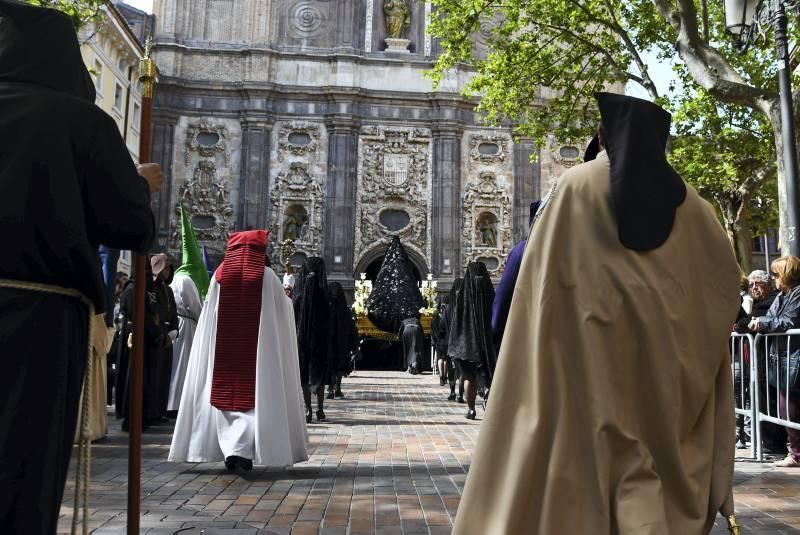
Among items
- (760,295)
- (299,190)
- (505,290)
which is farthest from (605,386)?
(299,190)

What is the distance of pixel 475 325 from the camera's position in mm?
11391

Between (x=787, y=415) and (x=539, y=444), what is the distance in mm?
4669

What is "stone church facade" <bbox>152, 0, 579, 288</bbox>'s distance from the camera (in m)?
34.0

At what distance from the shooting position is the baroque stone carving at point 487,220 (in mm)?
34781

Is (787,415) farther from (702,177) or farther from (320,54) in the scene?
(320,54)

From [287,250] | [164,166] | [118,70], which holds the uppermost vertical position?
[118,70]

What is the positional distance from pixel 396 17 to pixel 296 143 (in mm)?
7195

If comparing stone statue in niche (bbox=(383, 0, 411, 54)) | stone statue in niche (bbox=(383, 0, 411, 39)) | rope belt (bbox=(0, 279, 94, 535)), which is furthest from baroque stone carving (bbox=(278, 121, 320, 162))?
rope belt (bbox=(0, 279, 94, 535))

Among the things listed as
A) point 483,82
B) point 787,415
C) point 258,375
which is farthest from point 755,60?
point 258,375

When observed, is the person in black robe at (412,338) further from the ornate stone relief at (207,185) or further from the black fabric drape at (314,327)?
the ornate stone relief at (207,185)

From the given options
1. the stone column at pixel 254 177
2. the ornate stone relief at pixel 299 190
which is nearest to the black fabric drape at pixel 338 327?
the ornate stone relief at pixel 299 190

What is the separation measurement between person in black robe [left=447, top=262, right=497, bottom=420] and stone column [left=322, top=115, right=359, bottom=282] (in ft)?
72.0

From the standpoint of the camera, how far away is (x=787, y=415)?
22.6ft

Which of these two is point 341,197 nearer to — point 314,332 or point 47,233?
point 314,332
